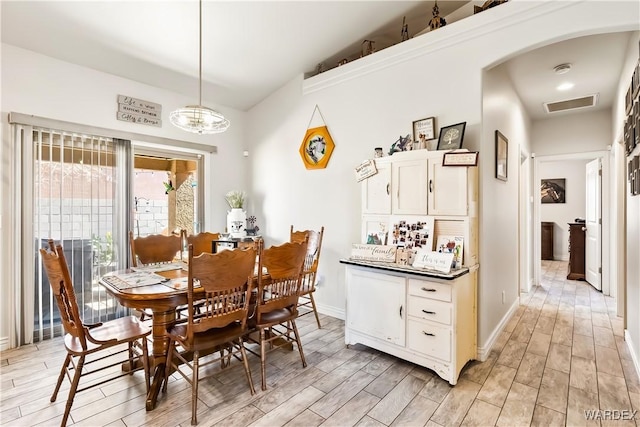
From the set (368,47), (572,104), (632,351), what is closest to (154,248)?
(368,47)

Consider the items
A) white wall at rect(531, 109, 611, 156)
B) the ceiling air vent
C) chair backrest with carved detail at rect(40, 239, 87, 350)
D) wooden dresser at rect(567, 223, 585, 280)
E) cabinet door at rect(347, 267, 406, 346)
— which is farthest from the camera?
wooden dresser at rect(567, 223, 585, 280)

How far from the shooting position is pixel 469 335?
2.49m

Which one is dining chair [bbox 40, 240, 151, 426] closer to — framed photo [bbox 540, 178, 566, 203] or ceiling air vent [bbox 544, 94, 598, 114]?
ceiling air vent [bbox 544, 94, 598, 114]

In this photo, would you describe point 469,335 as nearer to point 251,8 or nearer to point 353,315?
point 353,315

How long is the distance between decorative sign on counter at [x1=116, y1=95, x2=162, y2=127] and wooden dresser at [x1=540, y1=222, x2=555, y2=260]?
8.38m

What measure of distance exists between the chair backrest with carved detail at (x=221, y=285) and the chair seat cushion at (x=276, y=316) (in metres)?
0.20

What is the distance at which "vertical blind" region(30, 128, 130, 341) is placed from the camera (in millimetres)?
2971

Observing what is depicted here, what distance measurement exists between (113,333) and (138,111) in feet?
8.63

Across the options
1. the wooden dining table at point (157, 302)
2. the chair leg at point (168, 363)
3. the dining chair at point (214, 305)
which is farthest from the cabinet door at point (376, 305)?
the chair leg at point (168, 363)

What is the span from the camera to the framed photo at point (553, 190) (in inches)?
291

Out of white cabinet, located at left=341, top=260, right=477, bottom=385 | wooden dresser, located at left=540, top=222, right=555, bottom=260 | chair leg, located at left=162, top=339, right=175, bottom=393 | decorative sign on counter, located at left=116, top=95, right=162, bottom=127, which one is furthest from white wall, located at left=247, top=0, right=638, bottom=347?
wooden dresser, located at left=540, top=222, right=555, bottom=260

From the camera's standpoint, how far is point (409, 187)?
8.89 ft

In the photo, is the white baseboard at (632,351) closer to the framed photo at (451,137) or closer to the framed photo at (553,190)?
the framed photo at (451,137)

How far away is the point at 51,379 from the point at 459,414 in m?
2.90
